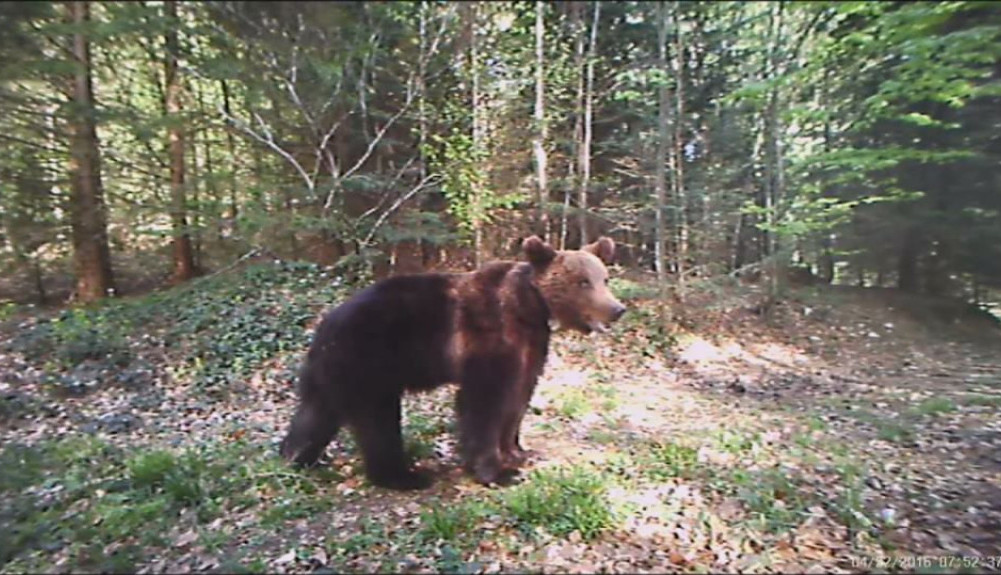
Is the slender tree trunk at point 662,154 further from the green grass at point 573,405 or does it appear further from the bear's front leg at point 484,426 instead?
the bear's front leg at point 484,426

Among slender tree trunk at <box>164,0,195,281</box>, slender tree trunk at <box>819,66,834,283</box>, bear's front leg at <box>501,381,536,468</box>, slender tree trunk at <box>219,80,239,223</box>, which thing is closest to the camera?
bear's front leg at <box>501,381,536,468</box>

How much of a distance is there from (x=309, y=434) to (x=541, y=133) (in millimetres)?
6047

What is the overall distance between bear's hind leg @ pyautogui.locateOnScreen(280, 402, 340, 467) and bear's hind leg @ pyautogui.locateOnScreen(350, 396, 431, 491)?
29 centimetres

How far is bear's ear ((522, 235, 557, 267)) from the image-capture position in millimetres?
4691

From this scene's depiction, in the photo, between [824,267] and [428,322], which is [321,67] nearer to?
[428,322]

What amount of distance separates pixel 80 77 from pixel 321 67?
2.41 m

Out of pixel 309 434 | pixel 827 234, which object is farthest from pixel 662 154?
pixel 309 434

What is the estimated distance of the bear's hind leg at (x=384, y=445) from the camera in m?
4.57

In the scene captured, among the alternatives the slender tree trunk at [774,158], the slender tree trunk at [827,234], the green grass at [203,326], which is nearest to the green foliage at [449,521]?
the slender tree trunk at [774,158]

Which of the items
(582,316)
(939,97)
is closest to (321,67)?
(582,316)

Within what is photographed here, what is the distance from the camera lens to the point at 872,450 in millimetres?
5734

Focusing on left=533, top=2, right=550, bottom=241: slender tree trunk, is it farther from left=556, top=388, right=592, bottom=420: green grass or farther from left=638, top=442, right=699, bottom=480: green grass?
left=638, top=442, right=699, bottom=480: green grass

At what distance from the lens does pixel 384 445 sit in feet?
15.1

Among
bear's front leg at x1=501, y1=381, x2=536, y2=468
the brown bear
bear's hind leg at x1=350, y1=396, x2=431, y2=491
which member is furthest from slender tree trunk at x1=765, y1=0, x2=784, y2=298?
bear's hind leg at x1=350, y1=396, x2=431, y2=491
